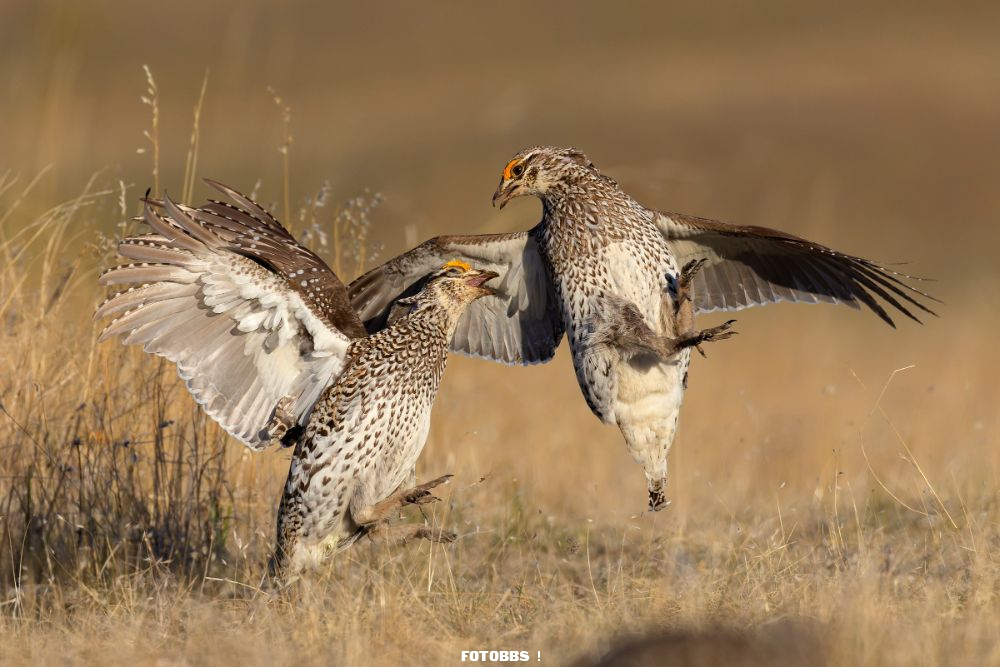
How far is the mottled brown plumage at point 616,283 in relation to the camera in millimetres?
5875

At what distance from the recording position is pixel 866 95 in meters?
28.8

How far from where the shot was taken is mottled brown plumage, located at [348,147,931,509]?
5.88 m

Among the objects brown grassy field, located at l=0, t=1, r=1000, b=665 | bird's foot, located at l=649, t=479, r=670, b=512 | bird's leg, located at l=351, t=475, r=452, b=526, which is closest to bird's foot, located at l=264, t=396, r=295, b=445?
bird's leg, located at l=351, t=475, r=452, b=526

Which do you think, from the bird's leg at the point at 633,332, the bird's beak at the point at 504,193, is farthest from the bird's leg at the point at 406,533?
the bird's beak at the point at 504,193

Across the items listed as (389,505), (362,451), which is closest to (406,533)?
(389,505)

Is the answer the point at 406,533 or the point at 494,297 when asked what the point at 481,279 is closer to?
the point at 494,297

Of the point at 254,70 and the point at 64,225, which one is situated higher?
the point at 254,70

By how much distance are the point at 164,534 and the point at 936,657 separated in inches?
148

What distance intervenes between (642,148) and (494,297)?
19.2 meters

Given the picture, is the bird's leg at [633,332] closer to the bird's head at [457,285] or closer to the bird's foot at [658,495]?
the bird's head at [457,285]

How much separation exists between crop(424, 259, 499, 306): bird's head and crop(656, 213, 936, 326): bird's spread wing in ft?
2.93

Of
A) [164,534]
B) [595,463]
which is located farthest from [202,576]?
[595,463]

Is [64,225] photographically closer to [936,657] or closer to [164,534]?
[164,534]

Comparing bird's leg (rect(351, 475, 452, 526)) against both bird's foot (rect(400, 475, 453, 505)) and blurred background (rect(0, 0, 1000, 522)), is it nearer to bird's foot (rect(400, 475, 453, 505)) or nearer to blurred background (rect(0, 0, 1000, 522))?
bird's foot (rect(400, 475, 453, 505))
